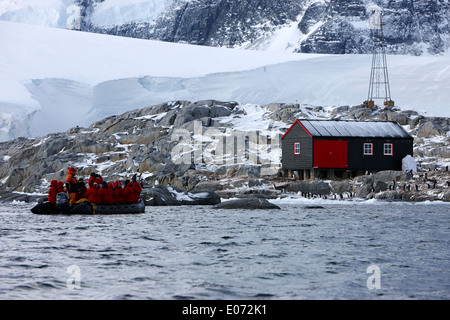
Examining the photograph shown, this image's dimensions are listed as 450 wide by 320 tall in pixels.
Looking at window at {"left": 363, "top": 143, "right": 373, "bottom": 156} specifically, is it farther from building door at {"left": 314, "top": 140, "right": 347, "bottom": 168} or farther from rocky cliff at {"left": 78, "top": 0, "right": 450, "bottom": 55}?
rocky cliff at {"left": 78, "top": 0, "right": 450, "bottom": 55}

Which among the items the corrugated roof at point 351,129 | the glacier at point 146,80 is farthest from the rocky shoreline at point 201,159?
the glacier at point 146,80

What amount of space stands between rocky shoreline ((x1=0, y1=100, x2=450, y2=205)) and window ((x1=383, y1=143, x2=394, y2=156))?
1.64m

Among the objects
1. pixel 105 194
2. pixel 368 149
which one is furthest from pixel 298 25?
pixel 105 194

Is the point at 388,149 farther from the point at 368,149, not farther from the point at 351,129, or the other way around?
the point at 351,129

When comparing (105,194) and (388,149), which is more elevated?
(388,149)

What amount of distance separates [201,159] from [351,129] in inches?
402

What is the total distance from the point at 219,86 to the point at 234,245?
47015mm

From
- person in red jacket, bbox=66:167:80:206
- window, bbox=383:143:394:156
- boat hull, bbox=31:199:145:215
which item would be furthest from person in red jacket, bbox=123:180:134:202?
window, bbox=383:143:394:156

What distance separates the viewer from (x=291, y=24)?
182625mm

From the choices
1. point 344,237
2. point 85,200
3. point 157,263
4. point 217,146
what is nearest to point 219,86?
point 217,146

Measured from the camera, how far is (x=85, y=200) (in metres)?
25.7

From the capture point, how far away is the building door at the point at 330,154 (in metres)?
40.3

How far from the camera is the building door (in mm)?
40312

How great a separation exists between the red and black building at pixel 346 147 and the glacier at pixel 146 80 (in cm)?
1567
